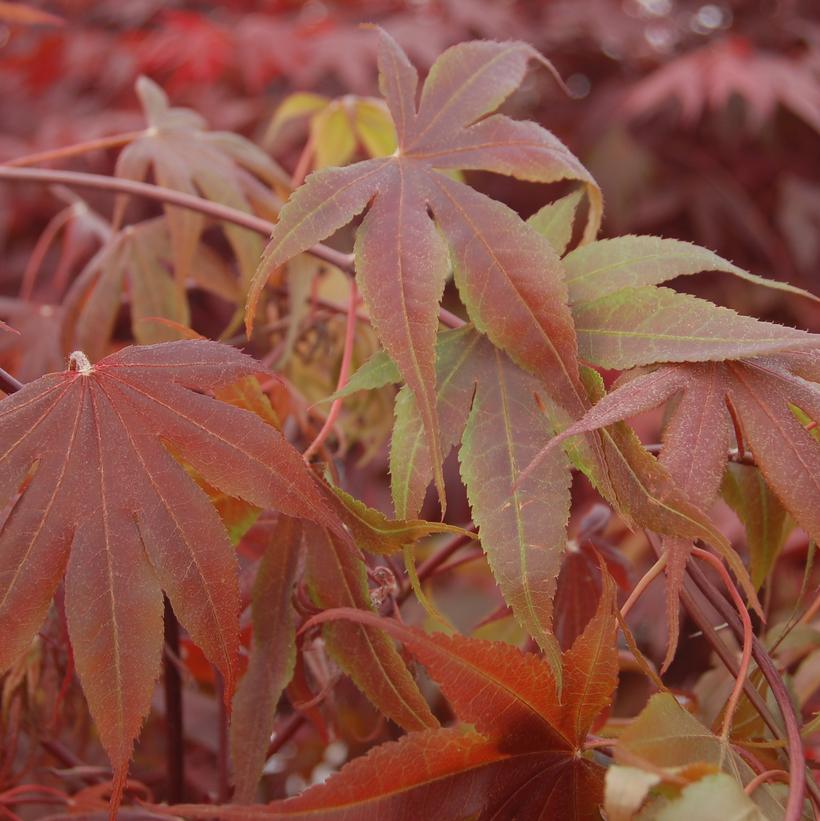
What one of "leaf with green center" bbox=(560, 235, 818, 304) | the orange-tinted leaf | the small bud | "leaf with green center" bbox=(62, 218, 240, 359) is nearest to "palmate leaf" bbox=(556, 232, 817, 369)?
"leaf with green center" bbox=(560, 235, 818, 304)

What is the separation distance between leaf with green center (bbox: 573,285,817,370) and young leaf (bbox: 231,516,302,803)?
159 millimetres

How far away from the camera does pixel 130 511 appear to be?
1.21ft

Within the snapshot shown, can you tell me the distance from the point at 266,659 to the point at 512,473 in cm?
14

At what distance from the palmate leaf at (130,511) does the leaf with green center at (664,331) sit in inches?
5.3

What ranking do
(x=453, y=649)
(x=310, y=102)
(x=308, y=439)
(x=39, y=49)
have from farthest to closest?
(x=39, y=49) < (x=310, y=102) < (x=308, y=439) < (x=453, y=649)

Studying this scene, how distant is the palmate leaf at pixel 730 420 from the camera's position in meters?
0.36

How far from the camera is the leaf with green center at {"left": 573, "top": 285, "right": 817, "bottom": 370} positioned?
14.4 inches

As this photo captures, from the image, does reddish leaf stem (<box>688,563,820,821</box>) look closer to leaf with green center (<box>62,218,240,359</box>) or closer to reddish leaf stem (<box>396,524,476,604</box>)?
reddish leaf stem (<box>396,524,476,604</box>)

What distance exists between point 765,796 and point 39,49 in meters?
1.70

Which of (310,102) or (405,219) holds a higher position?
(310,102)

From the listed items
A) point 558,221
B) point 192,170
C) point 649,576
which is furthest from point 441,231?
point 192,170

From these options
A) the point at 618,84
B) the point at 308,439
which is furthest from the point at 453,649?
the point at 618,84

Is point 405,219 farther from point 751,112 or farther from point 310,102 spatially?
point 751,112

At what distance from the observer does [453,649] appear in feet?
1.07
